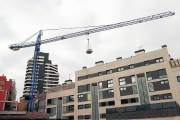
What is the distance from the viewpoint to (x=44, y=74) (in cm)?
12369

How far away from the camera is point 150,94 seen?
40.9 meters

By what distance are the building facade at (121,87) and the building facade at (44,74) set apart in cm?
6231

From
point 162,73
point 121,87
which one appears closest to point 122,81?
point 121,87

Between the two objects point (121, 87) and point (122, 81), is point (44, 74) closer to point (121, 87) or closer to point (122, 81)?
point (122, 81)

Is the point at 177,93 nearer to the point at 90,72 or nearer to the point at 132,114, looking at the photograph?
the point at 132,114

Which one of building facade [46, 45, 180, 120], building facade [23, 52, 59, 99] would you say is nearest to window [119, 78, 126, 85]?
building facade [46, 45, 180, 120]

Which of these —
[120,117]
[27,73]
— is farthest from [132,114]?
[27,73]

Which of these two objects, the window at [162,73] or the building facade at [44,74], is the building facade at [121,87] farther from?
the building facade at [44,74]

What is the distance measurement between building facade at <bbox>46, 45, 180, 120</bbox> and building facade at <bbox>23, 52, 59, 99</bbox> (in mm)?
62310

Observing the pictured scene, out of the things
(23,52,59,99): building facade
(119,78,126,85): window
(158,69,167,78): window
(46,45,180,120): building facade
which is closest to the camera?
(46,45,180,120): building facade

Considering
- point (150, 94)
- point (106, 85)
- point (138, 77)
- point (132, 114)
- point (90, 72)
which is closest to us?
point (132, 114)

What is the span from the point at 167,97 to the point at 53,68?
336ft

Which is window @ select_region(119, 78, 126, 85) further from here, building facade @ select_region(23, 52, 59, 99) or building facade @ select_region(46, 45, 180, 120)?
building facade @ select_region(23, 52, 59, 99)

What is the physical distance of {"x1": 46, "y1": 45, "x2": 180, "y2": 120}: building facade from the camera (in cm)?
3972
